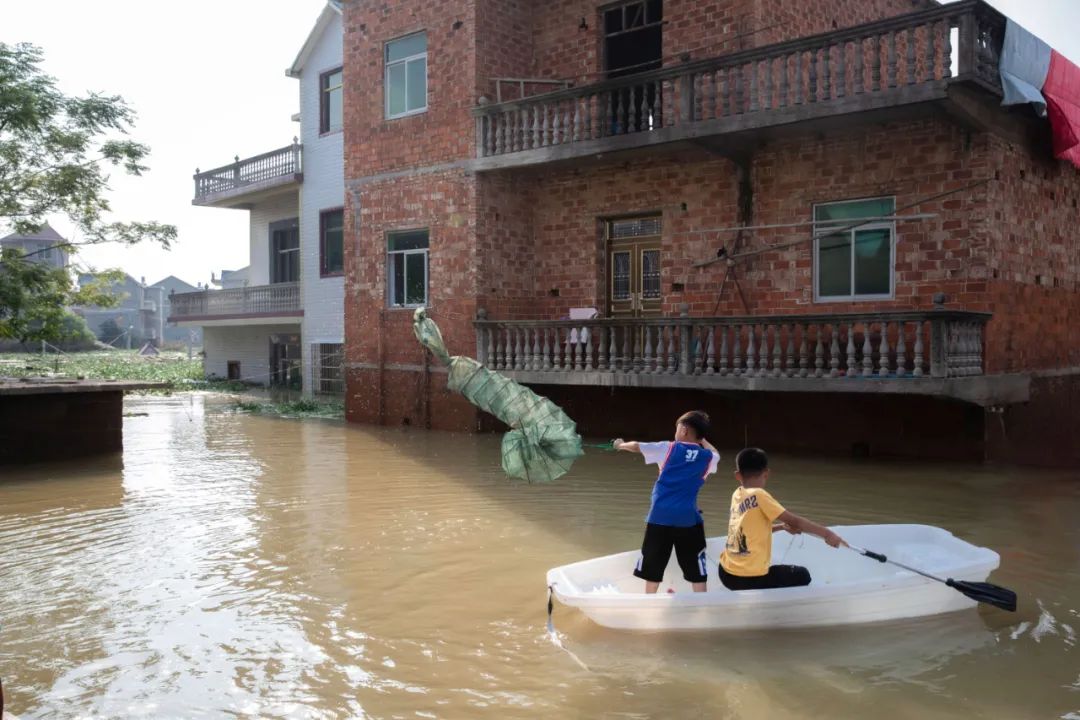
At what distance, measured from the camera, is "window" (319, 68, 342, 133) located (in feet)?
82.1

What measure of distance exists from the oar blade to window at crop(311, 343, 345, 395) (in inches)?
824

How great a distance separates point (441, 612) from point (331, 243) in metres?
19.4

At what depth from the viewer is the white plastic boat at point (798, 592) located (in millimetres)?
6141

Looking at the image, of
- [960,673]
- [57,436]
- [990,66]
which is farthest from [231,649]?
[990,66]

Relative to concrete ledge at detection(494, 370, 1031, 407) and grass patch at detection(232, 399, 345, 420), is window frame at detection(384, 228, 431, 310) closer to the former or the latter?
grass patch at detection(232, 399, 345, 420)

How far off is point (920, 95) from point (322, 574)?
895cm

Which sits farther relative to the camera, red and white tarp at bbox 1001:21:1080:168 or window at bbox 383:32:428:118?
window at bbox 383:32:428:118

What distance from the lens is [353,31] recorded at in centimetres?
1970

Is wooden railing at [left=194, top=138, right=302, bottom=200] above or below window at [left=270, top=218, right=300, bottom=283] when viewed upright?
above

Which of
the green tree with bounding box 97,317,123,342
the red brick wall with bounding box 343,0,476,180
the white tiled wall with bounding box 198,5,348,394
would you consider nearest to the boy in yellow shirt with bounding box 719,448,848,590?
the red brick wall with bounding box 343,0,476,180

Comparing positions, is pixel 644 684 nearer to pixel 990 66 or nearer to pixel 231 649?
pixel 231 649

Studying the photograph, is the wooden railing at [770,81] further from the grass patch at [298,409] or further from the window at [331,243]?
the window at [331,243]

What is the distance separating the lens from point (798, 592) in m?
6.14

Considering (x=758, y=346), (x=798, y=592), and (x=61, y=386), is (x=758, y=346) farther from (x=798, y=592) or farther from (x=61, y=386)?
(x=61, y=386)
